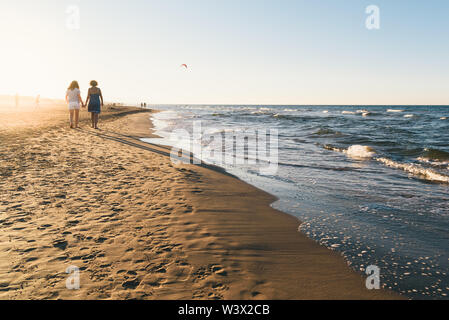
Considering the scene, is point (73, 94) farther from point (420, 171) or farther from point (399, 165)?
point (420, 171)

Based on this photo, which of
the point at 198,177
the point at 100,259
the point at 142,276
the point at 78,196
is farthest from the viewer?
the point at 198,177

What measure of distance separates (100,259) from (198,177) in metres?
4.07

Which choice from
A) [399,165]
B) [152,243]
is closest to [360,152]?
[399,165]

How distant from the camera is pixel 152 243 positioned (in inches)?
135

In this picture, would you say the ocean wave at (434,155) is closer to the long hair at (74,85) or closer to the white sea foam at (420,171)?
the white sea foam at (420,171)

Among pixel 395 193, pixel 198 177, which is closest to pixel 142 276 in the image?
pixel 198 177

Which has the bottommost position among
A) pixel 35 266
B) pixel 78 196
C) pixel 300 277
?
pixel 300 277

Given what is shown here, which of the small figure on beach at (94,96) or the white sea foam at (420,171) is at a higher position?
the small figure on beach at (94,96)

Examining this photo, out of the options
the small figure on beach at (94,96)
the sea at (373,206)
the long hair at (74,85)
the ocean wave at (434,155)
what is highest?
the long hair at (74,85)

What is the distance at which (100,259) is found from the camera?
9.91 ft

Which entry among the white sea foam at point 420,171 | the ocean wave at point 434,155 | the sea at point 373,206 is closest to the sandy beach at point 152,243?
the sea at point 373,206

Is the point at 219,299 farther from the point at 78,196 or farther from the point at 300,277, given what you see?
the point at 78,196

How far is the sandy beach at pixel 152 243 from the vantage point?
2631 millimetres

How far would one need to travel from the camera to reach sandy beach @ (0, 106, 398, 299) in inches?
104
